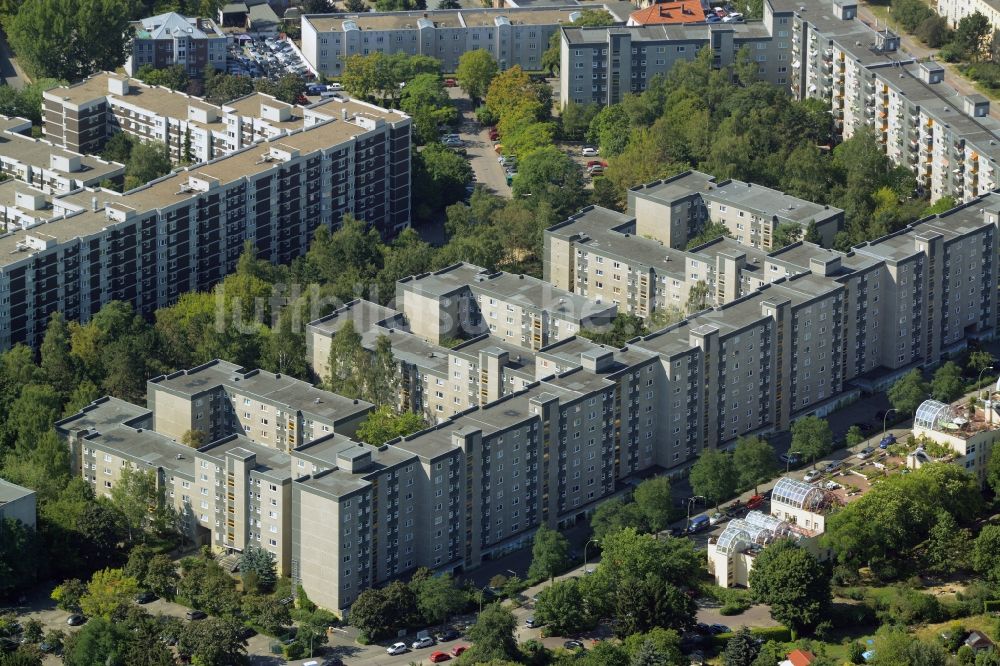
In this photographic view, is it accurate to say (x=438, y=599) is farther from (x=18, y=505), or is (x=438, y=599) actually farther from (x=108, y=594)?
(x=18, y=505)

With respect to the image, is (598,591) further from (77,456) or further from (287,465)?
(77,456)

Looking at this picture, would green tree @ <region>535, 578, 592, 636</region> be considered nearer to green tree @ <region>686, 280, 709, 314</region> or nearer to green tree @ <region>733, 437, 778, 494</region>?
green tree @ <region>733, 437, 778, 494</region>

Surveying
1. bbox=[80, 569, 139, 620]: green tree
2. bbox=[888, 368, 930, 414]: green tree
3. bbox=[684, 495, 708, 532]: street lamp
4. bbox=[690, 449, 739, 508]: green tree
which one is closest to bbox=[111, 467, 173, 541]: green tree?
bbox=[80, 569, 139, 620]: green tree

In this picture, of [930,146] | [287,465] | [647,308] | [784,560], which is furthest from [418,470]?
[930,146]

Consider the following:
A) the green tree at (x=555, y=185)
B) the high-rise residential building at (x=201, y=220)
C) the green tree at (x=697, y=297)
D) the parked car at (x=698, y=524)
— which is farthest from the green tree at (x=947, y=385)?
the high-rise residential building at (x=201, y=220)

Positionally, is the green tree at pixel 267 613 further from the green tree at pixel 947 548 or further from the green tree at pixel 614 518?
the green tree at pixel 947 548

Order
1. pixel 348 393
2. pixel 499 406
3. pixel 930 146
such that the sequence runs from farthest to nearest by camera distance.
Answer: pixel 930 146 → pixel 348 393 → pixel 499 406
